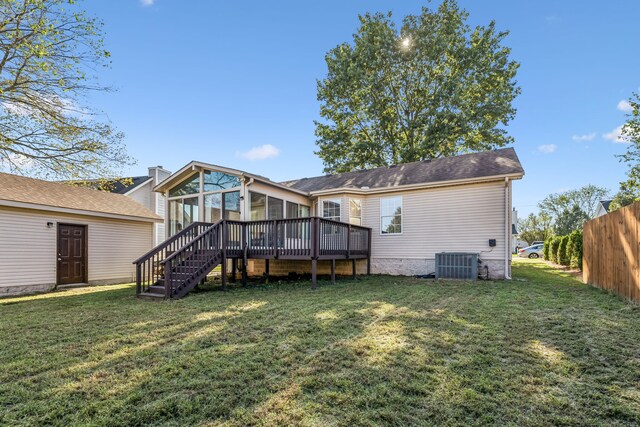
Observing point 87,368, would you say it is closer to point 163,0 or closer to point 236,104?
point 163,0

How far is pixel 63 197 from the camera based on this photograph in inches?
403

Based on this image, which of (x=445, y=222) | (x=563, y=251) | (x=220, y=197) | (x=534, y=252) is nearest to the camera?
(x=220, y=197)

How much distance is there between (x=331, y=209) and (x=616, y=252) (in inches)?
311

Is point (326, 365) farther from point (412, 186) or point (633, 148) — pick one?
point (633, 148)

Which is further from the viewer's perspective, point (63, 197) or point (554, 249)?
point (554, 249)

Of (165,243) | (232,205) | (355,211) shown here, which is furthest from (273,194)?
(165,243)

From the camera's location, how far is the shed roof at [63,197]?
9039 mm

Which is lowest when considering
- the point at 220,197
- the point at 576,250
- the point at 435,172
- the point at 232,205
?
the point at 576,250

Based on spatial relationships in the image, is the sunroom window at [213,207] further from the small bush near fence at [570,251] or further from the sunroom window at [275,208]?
the small bush near fence at [570,251]

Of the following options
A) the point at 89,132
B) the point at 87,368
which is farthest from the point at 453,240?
the point at 89,132

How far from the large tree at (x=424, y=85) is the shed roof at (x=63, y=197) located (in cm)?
1401

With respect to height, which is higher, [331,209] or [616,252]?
[331,209]

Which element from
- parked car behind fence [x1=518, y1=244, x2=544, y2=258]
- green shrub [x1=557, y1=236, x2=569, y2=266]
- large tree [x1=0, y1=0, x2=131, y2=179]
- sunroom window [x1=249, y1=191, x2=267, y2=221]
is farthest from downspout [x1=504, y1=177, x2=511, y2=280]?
parked car behind fence [x1=518, y1=244, x2=544, y2=258]

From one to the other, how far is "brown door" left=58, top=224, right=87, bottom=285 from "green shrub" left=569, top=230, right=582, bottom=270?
60.2 feet
